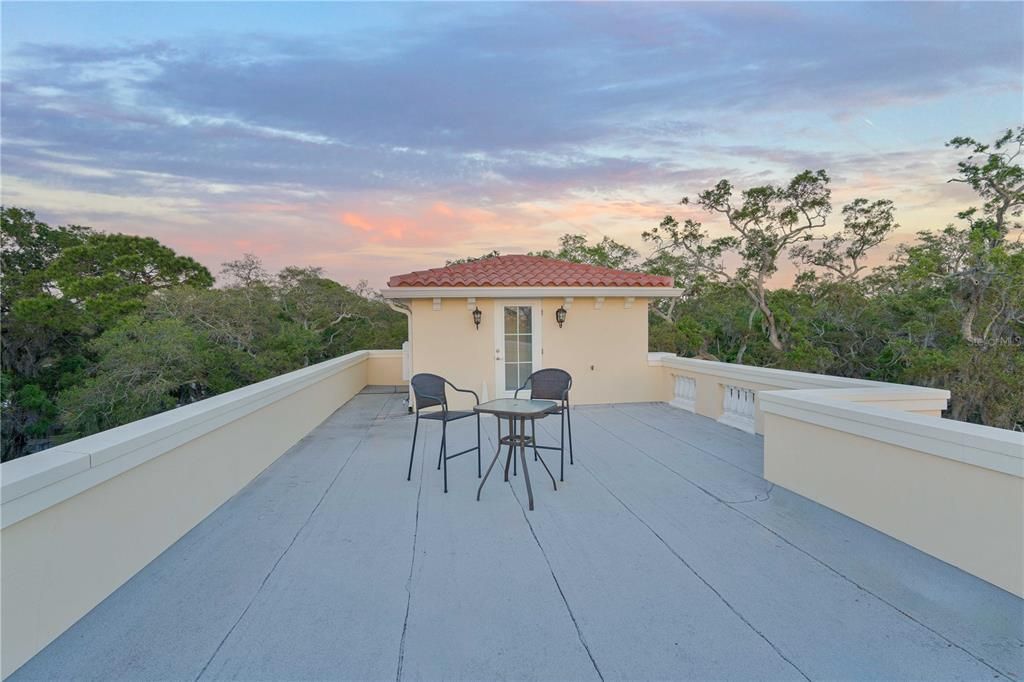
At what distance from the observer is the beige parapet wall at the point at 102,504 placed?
1.84 m

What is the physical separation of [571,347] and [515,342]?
96cm

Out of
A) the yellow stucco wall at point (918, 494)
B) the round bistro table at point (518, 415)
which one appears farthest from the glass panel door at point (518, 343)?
the yellow stucco wall at point (918, 494)

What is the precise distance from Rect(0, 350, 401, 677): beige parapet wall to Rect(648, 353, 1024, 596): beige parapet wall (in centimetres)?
406

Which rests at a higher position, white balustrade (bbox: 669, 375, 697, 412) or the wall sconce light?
the wall sconce light

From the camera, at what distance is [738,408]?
646 centimetres

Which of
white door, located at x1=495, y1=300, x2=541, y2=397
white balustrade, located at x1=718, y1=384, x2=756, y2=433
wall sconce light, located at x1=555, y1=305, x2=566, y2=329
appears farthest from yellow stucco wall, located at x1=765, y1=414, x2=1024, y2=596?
white door, located at x1=495, y1=300, x2=541, y2=397

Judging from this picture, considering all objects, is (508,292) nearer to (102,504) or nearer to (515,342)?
(515,342)

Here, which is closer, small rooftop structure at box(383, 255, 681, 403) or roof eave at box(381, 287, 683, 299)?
roof eave at box(381, 287, 683, 299)

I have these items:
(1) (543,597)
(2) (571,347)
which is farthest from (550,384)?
(2) (571,347)

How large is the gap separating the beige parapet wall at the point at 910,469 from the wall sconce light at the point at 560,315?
440cm

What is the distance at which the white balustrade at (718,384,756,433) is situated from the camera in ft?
20.4

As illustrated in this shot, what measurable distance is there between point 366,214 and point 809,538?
1134 cm

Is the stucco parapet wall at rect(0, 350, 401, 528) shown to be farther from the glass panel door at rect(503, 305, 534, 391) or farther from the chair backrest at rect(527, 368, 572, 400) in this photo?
the glass panel door at rect(503, 305, 534, 391)

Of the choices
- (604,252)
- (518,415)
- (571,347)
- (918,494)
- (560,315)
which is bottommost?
(918,494)
